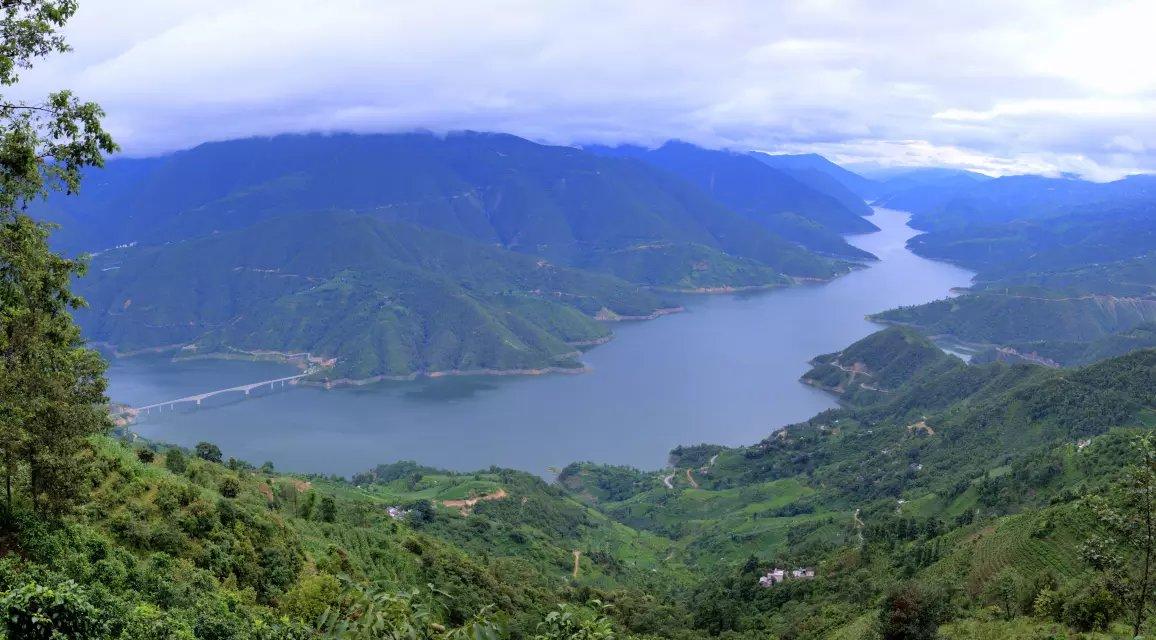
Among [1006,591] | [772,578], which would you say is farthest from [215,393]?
[1006,591]

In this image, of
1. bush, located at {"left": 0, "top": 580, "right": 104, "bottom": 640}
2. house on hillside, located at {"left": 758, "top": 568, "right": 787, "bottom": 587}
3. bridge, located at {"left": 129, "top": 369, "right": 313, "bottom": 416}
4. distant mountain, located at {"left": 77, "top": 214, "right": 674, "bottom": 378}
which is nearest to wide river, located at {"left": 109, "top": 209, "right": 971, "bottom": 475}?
bridge, located at {"left": 129, "top": 369, "right": 313, "bottom": 416}

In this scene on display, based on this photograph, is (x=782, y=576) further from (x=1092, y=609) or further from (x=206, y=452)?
(x=206, y=452)

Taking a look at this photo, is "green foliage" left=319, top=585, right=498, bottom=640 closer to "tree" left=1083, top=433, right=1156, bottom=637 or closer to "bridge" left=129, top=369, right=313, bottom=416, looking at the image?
"tree" left=1083, top=433, right=1156, bottom=637

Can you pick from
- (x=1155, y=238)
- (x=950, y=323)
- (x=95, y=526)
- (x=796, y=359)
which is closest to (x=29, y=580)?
(x=95, y=526)

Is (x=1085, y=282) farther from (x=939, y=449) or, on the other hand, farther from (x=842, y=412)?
(x=939, y=449)

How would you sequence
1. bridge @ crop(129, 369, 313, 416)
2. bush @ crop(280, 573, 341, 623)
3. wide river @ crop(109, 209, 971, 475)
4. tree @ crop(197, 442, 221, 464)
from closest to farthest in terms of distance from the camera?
1. bush @ crop(280, 573, 341, 623)
2. tree @ crop(197, 442, 221, 464)
3. wide river @ crop(109, 209, 971, 475)
4. bridge @ crop(129, 369, 313, 416)

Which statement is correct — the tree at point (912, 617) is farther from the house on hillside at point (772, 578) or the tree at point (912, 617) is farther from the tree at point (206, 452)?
the tree at point (206, 452)
